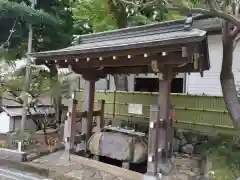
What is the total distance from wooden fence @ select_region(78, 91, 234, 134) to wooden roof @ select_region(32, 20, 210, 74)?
2.64m

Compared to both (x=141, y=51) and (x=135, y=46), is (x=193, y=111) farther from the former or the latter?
(x=135, y=46)

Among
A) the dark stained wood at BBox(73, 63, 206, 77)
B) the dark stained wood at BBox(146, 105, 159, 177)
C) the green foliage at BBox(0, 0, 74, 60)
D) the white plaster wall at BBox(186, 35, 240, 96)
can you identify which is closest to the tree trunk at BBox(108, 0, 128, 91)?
the green foliage at BBox(0, 0, 74, 60)

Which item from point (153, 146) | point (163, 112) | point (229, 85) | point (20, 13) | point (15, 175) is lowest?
point (15, 175)

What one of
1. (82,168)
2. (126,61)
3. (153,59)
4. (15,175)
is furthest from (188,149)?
(15,175)

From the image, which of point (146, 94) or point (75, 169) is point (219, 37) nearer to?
point (146, 94)

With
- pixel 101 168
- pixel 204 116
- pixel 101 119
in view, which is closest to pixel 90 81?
pixel 101 119

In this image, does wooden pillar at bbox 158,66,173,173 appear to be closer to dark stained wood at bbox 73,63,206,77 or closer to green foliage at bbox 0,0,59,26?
dark stained wood at bbox 73,63,206,77

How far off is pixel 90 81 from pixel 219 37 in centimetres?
628

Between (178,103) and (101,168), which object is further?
(178,103)

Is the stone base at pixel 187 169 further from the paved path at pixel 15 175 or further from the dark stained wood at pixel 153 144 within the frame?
the paved path at pixel 15 175

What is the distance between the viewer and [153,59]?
6.43 metres

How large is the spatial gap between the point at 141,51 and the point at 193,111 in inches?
209

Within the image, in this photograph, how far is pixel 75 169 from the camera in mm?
7242

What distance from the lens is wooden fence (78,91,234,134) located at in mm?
9805
